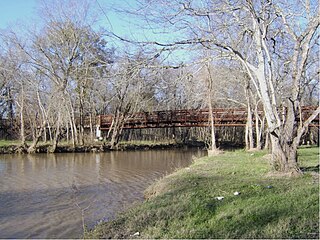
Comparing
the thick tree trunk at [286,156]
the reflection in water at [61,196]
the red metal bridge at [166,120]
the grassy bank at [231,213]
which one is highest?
the red metal bridge at [166,120]

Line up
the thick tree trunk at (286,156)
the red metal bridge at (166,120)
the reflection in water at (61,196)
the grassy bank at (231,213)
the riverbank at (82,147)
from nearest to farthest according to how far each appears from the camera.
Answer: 1. the grassy bank at (231,213)
2. the reflection in water at (61,196)
3. the thick tree trunk at (286,156)
4. the riverbank at (82,147)
5. the red metal bridge at (166,120)

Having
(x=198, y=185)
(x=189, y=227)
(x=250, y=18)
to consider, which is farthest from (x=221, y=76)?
(x=189, y=227)

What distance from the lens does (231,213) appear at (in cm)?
608

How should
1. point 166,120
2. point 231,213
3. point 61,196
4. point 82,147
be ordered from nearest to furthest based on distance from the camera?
point 231,213, point 61,196, point 82,147, point 166,120

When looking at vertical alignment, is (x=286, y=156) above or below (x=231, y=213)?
above

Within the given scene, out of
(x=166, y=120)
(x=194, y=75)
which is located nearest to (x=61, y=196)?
(x=194, y=75)

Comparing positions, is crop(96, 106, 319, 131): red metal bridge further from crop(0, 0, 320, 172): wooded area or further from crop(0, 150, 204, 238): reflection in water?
crop(0, 150, 204, 238): reflection in water

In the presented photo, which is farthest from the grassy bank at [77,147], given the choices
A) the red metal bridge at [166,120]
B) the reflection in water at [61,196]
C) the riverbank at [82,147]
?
the reflection in water at [61,196]

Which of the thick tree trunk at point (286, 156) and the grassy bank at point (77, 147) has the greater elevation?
the thick tree trunk at point (286, 156)

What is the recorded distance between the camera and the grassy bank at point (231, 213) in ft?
17.0

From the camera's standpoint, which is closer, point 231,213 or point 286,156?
point 231,213

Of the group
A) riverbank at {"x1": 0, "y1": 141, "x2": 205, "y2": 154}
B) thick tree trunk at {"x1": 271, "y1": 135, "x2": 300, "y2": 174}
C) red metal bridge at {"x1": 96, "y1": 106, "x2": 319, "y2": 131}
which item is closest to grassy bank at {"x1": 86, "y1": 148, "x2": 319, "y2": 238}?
thick tree trunk at {"x1": 271, "y1": 135, "x2": 300, "y2": 174}

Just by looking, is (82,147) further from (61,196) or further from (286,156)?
(286,156)

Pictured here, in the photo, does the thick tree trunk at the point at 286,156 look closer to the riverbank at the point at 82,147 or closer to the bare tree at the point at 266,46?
the bare tree at the point at 266,46
